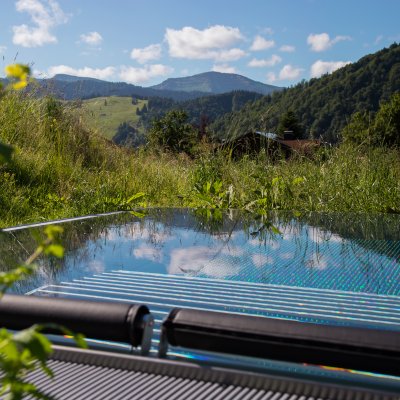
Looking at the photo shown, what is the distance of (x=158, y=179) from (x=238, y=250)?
439 cm

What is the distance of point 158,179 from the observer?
6395mm

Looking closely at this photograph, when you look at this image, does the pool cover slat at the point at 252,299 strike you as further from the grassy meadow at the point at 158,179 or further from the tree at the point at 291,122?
the tree at the point at 291,122

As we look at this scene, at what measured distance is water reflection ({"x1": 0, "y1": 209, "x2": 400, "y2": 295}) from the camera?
5.26 feet

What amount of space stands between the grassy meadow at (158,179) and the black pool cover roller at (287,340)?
3.76 metres

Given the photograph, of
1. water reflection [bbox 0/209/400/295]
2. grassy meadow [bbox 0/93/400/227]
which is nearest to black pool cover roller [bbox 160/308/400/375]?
water reflection [bbox 0/209/400/295]

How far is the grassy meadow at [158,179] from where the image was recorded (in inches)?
195

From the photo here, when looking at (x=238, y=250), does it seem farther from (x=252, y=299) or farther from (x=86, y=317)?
(x=86, y=317)

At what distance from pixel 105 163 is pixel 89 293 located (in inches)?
230

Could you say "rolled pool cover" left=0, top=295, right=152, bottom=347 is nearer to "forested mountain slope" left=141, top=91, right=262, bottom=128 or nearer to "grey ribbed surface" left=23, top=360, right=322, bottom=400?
"grey ribbed surface" left=23, top=360, right=322, bottom=400

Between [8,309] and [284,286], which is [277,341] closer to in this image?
[8,309]

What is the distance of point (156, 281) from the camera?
5.03 feet

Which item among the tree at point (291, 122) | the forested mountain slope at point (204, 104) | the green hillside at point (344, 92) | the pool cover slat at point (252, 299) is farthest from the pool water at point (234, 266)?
the forested mountain slope at point (204, 104)

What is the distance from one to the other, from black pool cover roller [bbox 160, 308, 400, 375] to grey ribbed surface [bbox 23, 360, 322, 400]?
62 mm

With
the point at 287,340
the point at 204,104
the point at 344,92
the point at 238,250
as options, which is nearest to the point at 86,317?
the point at 287,340
